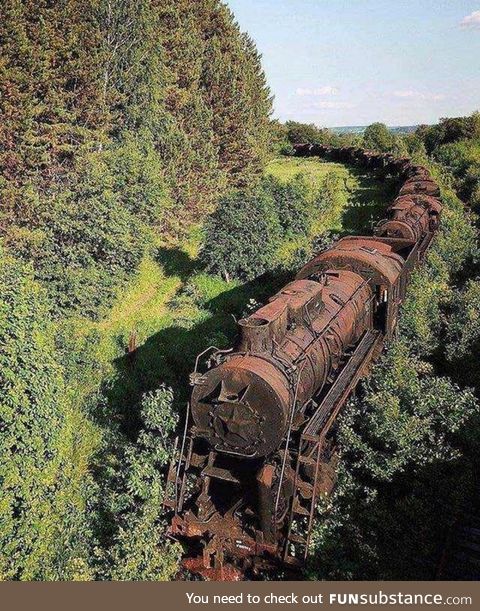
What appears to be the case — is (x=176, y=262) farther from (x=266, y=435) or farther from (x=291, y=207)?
(x=266, y=435)

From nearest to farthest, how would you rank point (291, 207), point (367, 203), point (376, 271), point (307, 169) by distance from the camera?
point (376, 271), point (291, 207), point (367, 203), point (307, 169)

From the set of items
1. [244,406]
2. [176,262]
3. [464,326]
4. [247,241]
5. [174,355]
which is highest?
[247,241]

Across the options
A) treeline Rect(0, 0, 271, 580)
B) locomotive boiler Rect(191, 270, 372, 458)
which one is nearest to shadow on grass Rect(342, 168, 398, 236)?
treeline Rect(0, 0, 271, 580)

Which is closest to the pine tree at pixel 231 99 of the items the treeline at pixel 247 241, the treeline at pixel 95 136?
the treeline at pixel 95 136

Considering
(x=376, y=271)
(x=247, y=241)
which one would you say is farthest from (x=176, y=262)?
(x=376, y=271)

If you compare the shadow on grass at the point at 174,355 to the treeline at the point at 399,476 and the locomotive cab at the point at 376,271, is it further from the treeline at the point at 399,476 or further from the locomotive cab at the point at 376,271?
the treeline at the point at 399,476
